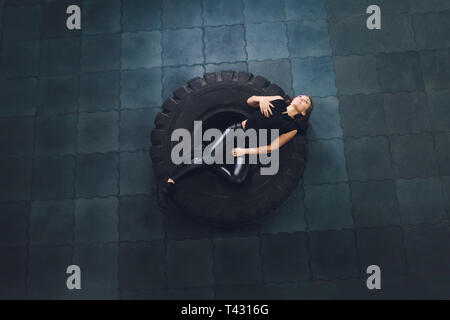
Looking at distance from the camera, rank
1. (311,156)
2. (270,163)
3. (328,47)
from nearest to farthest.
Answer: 1. (270,163)
2. (311,156)
3. (328,47)

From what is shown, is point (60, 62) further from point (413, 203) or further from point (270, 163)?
point (413, 203)

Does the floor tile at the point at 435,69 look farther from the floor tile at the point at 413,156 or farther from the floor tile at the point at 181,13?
the floor tile at the point at 181,13

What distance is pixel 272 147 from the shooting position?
581cm

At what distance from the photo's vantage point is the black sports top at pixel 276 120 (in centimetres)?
569

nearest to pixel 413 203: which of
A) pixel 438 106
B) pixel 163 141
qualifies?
pixel 438 106

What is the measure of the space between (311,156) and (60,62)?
4.58 metres

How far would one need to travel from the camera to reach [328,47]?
699 centimetres

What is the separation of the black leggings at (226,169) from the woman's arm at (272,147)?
0.10 meters

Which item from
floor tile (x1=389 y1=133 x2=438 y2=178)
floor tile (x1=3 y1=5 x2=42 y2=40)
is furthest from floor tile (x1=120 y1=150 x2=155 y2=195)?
floor tile (x1=389 y1=133 x2=438 y2=178)

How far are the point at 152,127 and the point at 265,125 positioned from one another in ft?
6.59

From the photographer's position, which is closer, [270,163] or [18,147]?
[270,163]

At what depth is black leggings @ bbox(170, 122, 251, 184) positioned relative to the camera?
228 inches

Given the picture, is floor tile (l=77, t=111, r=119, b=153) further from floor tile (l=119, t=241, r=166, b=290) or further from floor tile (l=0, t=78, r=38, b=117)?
floor tile (l=119, t=241, r=166, b=290)

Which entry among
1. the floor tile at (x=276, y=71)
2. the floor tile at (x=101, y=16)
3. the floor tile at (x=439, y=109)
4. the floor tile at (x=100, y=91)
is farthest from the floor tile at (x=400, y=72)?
the floor tile at (x=101, y=16)
